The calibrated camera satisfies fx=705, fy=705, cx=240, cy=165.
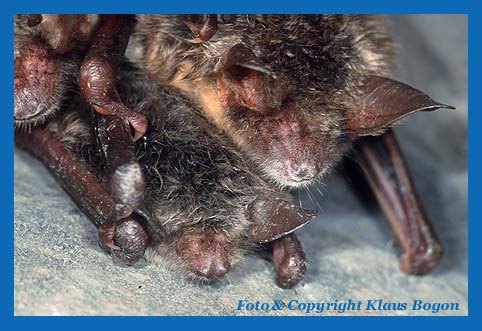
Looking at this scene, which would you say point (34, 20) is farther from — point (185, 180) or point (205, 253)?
point (205, 253)

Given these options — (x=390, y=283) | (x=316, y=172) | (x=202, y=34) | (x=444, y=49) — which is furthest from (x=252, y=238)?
(x=444, y=49)

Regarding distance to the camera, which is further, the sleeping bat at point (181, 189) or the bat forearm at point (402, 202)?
the bat forearm at point (402, 202)

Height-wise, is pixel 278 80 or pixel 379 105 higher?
pixel 278 80

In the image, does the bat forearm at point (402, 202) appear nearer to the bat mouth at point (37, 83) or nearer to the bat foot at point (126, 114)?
the bat foot at point (126, 114)

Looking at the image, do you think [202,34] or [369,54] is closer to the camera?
[202,34]

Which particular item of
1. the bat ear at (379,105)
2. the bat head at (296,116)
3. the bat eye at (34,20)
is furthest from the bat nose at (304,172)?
the bat eye at (34,20)

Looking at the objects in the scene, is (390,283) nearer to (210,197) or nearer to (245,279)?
(245,279)

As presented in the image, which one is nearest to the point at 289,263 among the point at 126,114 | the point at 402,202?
the point at 126,114
